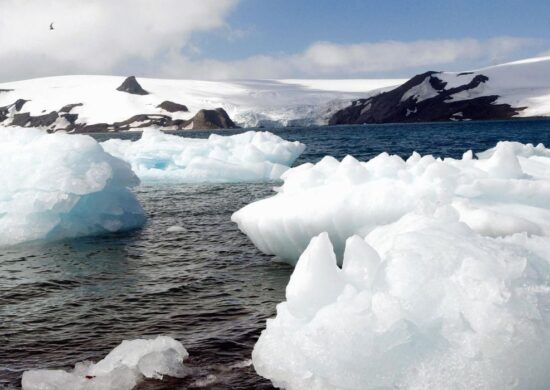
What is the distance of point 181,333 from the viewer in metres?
7.38

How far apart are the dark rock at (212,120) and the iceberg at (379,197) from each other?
459 ft

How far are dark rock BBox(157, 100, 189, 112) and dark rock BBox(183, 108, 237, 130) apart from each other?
15.9 m

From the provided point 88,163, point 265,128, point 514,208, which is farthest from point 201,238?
point 265,128

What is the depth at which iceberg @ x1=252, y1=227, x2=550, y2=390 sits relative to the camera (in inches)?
176

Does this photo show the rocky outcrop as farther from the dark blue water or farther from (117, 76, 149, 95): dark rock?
the dark blue water

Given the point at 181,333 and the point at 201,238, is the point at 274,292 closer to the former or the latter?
the point at 181,333

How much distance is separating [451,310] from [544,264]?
114 centimetres

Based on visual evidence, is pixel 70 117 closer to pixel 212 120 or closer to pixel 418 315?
pixel 212 120

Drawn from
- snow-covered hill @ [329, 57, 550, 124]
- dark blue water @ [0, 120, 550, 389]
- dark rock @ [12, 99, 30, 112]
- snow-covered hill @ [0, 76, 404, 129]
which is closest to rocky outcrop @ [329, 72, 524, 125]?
snow-covered hill @ [329, 57, 550, 124]

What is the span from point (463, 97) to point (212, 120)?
62.9 m

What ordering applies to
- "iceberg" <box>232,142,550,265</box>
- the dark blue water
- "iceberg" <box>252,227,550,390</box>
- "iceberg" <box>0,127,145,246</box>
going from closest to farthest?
"iceberg" <box>252,227,550,390</box>, the dark blue water, "iceberg" <box>232,142,550,265</box>, "iceberg" <box>0,127,145,246</box>

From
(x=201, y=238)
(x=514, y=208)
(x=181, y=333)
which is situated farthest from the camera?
(x=201, y=238)

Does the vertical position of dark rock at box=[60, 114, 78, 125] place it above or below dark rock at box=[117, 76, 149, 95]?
below

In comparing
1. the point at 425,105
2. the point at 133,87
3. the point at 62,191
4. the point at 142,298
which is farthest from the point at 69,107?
the point at 142,298
